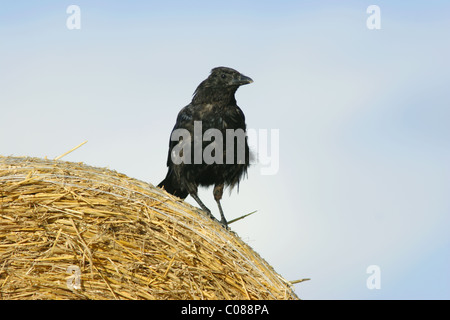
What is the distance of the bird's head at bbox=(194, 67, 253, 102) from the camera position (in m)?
5.92

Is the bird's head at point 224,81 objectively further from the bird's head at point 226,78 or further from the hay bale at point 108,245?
the hay bale at point 108,245

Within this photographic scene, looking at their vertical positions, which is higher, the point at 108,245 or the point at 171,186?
the point at 171,186

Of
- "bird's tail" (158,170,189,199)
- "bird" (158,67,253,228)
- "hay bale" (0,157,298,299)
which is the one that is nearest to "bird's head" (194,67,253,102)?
"bird" (158,67,253,228)

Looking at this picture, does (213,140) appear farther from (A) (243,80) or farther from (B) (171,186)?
(B) (171,186)

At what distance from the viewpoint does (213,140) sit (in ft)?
18.9

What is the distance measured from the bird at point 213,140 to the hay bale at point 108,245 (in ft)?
3.44

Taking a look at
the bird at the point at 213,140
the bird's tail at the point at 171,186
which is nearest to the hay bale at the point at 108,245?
the bird at the point at 213,140

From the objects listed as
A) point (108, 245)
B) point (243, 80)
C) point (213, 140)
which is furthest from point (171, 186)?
point (108, 245)

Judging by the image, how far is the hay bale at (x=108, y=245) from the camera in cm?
408

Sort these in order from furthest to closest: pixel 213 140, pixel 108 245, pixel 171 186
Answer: pixel 171 186, pixel 213 140, pixel 108 245

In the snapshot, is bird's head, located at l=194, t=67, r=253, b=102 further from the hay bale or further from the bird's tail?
the hay bale

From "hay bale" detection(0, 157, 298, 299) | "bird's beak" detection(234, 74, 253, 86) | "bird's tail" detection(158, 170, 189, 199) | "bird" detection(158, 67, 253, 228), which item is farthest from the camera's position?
"bird's tail" detection(158, 170, 189, 199)

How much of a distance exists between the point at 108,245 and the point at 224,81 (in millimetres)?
2325
